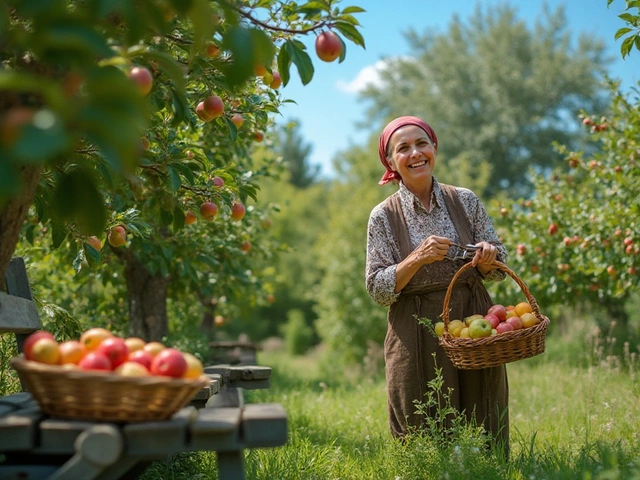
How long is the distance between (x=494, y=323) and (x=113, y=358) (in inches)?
66.3

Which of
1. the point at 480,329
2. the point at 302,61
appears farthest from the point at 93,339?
the point at 480,329

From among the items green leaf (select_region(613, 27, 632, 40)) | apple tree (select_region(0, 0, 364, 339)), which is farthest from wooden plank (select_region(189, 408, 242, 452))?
green leaf (select_region(613, 27, 632, 40))

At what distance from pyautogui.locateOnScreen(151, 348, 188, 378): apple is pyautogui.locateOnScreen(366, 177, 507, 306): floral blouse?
1494 mm

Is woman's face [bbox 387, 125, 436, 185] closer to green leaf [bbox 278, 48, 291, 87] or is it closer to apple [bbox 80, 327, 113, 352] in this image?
green leaf [bbox 278, 48, 291, 87]

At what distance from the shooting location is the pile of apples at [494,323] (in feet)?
9.53

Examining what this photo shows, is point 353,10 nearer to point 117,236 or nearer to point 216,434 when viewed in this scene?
point 216,434

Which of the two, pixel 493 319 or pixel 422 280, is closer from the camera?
pixel 493 319

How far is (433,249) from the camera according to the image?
3006mm

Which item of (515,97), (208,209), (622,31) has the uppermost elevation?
(515,97)

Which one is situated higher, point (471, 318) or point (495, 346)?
point (471, 318)

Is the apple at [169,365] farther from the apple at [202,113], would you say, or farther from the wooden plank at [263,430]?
the apple at [202,113]

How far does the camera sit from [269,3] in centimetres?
265

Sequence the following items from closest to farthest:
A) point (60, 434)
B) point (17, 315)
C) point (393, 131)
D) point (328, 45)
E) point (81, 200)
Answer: point (81, 200) < point (60, 434) < point (328, 45) < point (17, 315) < point (393, 131)

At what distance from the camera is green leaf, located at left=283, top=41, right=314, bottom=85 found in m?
2.28
